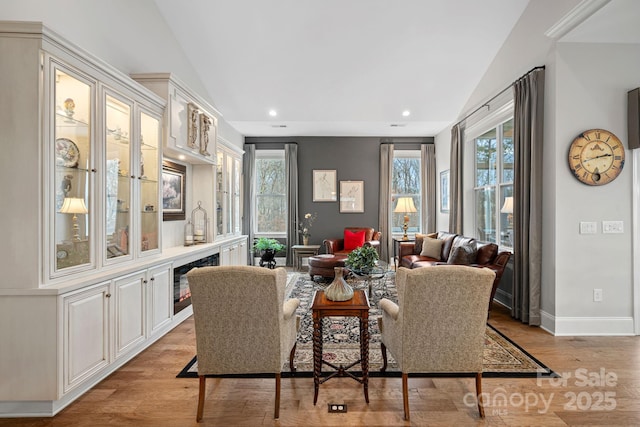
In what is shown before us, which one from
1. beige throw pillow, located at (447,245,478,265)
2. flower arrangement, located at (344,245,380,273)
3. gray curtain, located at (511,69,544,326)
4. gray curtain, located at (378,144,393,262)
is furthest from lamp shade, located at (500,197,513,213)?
gray curtain, located at (378,144,393,262)

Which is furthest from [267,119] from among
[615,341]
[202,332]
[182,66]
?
[615,341]

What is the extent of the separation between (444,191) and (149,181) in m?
5.69

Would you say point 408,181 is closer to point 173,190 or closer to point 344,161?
point 344,161

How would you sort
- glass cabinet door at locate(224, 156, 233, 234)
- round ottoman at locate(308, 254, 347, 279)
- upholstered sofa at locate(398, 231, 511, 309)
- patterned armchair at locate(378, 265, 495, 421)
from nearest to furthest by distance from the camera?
1. patterned armchair at locate(378, 265, 495, 421)
2. upholstered sofa at locate(398, 231, 511, 309)
3. round ottoman at locate(308, 254, 347, 279)
4. glass cabinet door at locate(224, 156, 233, 234)

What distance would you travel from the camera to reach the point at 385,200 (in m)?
7.51

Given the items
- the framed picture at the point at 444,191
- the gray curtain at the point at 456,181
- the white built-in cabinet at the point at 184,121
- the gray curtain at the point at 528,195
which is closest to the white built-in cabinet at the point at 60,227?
the white built-in cabinet at the point at 184,121

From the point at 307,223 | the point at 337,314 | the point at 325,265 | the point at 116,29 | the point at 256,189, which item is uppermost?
the point at 116,29

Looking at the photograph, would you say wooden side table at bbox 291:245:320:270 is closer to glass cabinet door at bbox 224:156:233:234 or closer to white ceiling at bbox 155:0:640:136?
glass cabinet door at bbox 224:156:233:234

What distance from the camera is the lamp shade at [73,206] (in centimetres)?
232

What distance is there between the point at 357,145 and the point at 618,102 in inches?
187

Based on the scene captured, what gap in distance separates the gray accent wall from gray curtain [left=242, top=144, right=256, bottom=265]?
0.24 m

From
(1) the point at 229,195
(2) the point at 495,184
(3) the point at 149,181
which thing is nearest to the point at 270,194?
(1) the point at 229,195

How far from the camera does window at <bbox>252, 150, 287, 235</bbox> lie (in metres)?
7.84

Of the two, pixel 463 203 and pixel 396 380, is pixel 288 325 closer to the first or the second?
pixel 396 380
